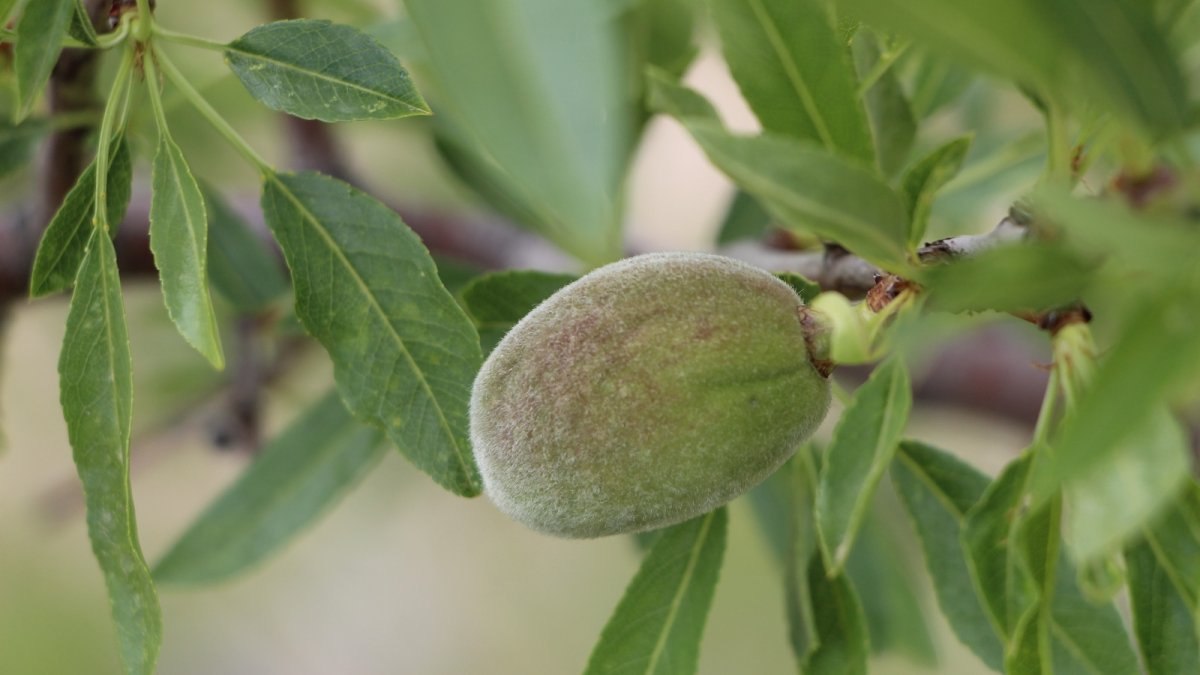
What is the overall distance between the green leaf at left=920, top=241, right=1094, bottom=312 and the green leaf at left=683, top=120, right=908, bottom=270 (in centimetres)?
5

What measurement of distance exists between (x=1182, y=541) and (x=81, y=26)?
614mm

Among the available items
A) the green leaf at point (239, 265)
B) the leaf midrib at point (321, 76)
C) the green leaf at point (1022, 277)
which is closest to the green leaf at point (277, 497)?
the green leaf at point (239, 265)

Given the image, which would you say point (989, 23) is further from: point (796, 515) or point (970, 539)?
point (796, 515)

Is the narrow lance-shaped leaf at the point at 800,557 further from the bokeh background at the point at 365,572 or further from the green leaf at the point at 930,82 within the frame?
the bokeh background at the point at 365,572

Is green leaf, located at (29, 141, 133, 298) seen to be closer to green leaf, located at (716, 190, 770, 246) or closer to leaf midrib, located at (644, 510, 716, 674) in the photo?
leaf midrib, located at (644, 510, 716, 674)

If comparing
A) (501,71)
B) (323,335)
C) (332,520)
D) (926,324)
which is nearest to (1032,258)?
(926,324)

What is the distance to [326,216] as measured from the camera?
0.64 m

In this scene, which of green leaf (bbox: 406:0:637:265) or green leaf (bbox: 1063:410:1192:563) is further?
green leaf (bbox: 1063:410:1192:563)

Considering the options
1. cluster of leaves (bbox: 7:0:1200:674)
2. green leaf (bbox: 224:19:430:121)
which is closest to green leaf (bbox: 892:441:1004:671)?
cluster of leaves (bbox: 7:0:1200:674)

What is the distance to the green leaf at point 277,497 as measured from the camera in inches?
37.7

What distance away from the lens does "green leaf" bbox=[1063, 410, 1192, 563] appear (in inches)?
15.8

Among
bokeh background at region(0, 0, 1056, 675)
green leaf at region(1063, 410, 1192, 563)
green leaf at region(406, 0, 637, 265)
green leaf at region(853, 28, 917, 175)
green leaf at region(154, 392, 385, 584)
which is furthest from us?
bokeh background at region(0, 0, 1056, 675)

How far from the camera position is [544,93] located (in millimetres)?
308

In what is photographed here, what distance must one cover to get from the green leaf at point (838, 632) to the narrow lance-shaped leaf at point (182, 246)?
1.32ft
